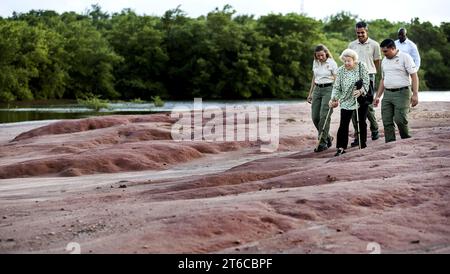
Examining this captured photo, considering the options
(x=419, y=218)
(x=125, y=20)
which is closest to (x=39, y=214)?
(x=419, y=218)

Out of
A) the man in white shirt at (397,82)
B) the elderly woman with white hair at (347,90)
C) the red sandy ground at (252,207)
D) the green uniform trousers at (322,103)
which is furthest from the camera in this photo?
the green uniform trousers at (322,103)

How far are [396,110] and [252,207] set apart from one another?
603cm

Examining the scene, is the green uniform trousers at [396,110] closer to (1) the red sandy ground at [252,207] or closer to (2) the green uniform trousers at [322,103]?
(1) the red sandy ground at [252,207]

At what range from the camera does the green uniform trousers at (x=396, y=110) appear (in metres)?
12.4

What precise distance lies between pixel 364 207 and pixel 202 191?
2446 mm

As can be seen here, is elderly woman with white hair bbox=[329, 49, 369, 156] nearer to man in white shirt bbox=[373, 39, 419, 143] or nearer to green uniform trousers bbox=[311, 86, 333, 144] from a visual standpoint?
man in white shirt bbox=[373, 39, 419, 143]

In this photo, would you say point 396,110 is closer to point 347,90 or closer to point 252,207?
point 347,90

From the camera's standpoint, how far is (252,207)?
7180 millimetres

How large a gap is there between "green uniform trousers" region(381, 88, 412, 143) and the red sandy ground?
857 mm

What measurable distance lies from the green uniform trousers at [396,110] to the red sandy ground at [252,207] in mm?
857

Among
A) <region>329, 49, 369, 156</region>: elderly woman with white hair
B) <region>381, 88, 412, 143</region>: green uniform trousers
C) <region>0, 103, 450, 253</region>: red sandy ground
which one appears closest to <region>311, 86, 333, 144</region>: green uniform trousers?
<region>0, 103, 450, 253</region>: red sandy ground

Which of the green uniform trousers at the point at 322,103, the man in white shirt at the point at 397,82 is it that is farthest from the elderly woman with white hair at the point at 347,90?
the green uniform trousers at the point at 322,103

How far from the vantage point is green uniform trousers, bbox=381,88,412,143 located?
1241cm

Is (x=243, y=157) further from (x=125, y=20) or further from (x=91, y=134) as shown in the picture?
(x=125, y=20)
